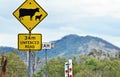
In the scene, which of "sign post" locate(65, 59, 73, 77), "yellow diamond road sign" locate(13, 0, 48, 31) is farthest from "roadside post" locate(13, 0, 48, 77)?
"sign post" locate(65, 59, 73, 77)

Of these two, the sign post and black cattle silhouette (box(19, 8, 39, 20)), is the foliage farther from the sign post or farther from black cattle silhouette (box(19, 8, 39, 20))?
black cattle silhouette (box(19, 8, 39, 20))

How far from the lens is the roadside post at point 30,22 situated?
19.2 meters

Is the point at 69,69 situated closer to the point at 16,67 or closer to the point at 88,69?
the point at 16,67

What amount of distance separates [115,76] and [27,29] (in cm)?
7239

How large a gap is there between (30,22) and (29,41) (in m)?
0.59

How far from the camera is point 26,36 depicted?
19.4m

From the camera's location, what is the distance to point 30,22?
19.2 metres

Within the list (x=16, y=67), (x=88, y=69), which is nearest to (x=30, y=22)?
(x=16, y=67)

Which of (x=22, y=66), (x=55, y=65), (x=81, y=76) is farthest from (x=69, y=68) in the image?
(x=55, y=65)

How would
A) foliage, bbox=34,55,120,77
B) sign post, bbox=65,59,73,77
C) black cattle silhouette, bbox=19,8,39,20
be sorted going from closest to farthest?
black cattle silhouette, bbox=19,8,39,20 < sign post, bbox=65,59,73,77 < foliage, bbox=34,55,120,77

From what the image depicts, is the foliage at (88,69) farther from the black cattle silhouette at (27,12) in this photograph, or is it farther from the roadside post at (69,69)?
the black cattle silhouette at (27,12)

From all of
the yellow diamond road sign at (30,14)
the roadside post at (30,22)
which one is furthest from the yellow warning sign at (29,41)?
the yellow diamond road sign at (30,14)

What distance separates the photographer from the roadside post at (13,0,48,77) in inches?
757

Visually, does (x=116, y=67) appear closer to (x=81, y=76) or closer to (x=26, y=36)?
(x=81, y=76)
